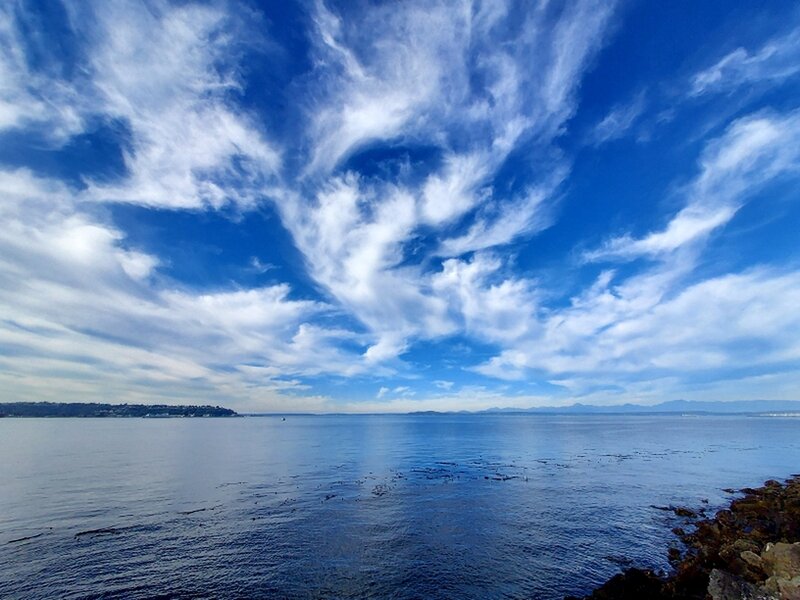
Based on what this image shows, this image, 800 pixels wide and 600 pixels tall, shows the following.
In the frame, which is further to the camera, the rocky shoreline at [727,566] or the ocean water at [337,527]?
the ocean water at [337,527]

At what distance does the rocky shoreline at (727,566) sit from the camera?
21.6m

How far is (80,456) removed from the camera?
89688 millimetres

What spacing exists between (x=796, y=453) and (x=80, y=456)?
18189 cm

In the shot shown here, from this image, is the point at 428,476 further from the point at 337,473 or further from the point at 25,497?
the point at 25,497

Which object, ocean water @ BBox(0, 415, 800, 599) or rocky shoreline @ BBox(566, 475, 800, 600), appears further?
ocean water @ BBox(0, 415, 800, 599)

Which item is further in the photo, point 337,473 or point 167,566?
point 337,473

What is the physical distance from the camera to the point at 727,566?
2628 centimetres

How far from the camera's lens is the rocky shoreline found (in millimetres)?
21641

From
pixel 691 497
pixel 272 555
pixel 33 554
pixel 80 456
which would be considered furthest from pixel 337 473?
pixel 80 456

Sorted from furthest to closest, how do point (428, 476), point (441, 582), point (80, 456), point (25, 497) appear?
point (80, 456)
point (428, 476)
point (25, 497)
point (441, 582)

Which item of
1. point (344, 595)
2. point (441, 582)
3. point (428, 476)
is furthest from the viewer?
point (428, 476)

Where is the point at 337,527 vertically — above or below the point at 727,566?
above

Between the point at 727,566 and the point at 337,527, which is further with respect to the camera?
the point at 337,527

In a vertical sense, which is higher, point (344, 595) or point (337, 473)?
point (337, 473)
